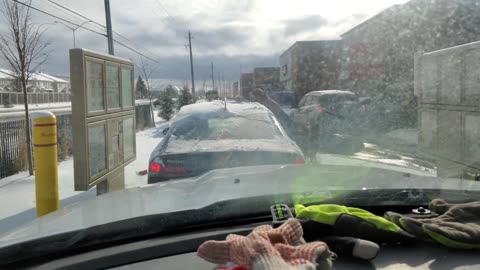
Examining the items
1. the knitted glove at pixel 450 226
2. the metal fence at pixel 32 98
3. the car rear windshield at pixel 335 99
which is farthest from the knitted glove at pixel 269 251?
the metal fence at pixel 32 98

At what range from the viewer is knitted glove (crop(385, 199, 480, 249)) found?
4.57ft

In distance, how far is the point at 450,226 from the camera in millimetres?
1477

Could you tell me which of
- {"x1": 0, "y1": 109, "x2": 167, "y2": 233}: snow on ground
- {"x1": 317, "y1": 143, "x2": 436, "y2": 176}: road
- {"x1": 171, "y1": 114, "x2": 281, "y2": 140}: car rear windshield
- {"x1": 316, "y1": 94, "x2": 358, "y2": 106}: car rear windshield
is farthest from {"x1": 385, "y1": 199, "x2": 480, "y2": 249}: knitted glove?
{"x1": 316, "y1": 94, "x2": 358, "y2": 106}: car rear windshield

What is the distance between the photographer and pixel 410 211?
189 cm

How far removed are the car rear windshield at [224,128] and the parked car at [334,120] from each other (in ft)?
13.7

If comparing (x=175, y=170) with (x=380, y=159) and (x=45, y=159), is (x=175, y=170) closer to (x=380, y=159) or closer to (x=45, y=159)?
(x=45, y=159)

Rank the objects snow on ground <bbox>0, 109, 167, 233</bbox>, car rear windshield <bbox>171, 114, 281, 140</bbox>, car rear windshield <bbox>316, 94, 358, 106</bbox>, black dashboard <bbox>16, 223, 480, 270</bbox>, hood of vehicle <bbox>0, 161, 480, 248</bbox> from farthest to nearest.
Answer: car rear windshield <bbox>316, 94, 358, 106</bbox>
snow on ground <bbox>0, 109, 167, 233</bbox>
car rear windshield <bbox>171, 114, 281, 140</bbox>
hood of vehicle <bbox>0, 161, 480, 248</bbox>
black dashboard <bbox>16, 223, 480, 270</bbox>

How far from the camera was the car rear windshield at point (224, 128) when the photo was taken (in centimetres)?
491

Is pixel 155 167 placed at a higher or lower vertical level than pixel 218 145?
lower

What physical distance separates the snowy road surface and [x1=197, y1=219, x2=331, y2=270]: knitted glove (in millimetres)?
3295

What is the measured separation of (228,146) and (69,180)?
4.45 metres

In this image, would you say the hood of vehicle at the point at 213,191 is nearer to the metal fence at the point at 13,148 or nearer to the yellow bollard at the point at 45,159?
the yellow bollard at the point at 45,159

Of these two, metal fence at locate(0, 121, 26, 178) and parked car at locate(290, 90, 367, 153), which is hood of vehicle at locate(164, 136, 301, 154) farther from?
metal fence at locate(0, 121, 26, 178)

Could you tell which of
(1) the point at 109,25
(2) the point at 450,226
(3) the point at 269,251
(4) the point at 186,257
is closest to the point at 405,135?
(1) the point at 109,25
